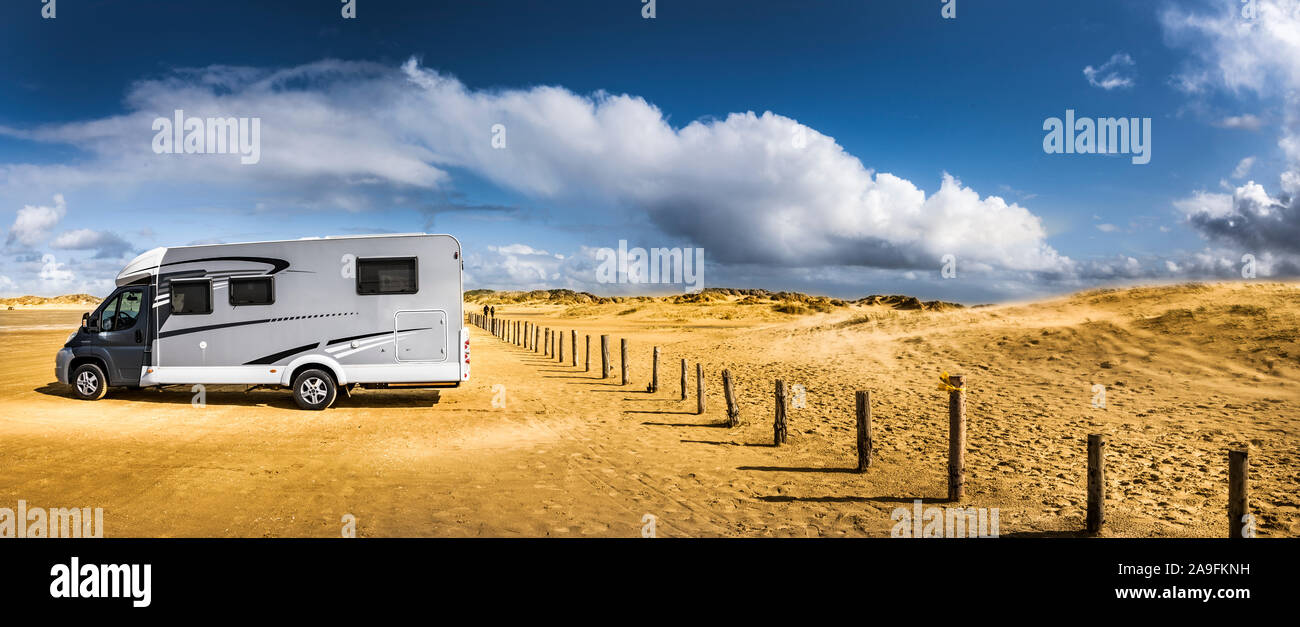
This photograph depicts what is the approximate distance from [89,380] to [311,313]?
222 inches

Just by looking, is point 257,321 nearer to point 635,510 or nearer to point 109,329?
point 109,329

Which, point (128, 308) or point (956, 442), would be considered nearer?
point (956, 442)

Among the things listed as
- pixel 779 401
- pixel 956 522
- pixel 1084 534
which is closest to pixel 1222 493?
pixel 1084 534

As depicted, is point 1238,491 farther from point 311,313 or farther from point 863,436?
point 311,313

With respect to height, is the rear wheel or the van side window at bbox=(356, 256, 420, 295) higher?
the van side window at bbox=(356, 256, 420, 295)

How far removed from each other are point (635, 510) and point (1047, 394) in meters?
13.7

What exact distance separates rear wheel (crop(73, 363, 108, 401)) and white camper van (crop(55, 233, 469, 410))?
1.90 m

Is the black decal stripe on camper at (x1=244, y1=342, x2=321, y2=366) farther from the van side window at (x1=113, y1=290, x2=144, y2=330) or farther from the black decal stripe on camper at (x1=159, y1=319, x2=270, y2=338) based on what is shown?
the van side window at (x1=113, y1=290, x2=144, y2=330)

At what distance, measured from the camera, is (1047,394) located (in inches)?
623

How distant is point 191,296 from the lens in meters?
12.5

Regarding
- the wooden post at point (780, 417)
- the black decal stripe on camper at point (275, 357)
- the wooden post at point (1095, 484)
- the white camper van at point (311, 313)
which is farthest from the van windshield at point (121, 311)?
the wooden post at point (1095, 484)

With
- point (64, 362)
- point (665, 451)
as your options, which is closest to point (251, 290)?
point (64, 362)

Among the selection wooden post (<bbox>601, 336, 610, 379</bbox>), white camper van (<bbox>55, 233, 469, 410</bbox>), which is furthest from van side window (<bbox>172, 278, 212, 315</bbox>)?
wooden post (<bbox>601, 336, 610, 379</bbox>)

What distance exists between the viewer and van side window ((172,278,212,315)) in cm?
1248
